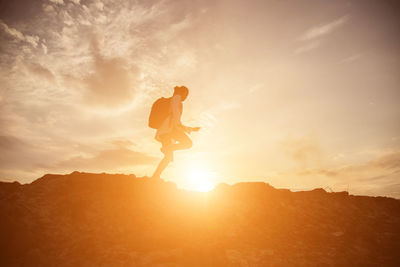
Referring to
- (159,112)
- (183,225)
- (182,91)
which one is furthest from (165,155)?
(183,225)

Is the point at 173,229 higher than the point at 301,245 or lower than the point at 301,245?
higher

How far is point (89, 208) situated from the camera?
5.53 meters

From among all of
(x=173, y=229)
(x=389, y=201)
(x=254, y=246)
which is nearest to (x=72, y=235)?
(x=173, y=229)

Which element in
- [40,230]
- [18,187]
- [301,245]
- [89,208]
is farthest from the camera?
[18,187]

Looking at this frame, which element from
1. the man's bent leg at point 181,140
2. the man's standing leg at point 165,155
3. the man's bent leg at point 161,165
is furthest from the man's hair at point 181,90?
the man's bent leg at point 161,165

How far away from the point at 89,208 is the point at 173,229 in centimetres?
199

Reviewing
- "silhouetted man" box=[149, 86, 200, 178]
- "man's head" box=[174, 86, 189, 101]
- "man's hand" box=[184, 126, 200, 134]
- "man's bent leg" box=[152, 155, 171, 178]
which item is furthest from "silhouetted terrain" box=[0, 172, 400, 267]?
"man's head" box=[174, 86, 189, 101]

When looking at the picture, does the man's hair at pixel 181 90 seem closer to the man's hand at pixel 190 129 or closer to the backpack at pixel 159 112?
the backpack at pixel 159 112

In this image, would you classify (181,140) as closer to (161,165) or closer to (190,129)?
(190,129)

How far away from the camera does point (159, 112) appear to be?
7.20 m

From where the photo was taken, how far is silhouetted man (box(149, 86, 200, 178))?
6.93 metres

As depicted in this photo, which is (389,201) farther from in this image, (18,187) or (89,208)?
(18,187)

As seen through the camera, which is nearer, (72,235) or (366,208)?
(72,235)

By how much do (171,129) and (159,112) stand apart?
2.21 ft
